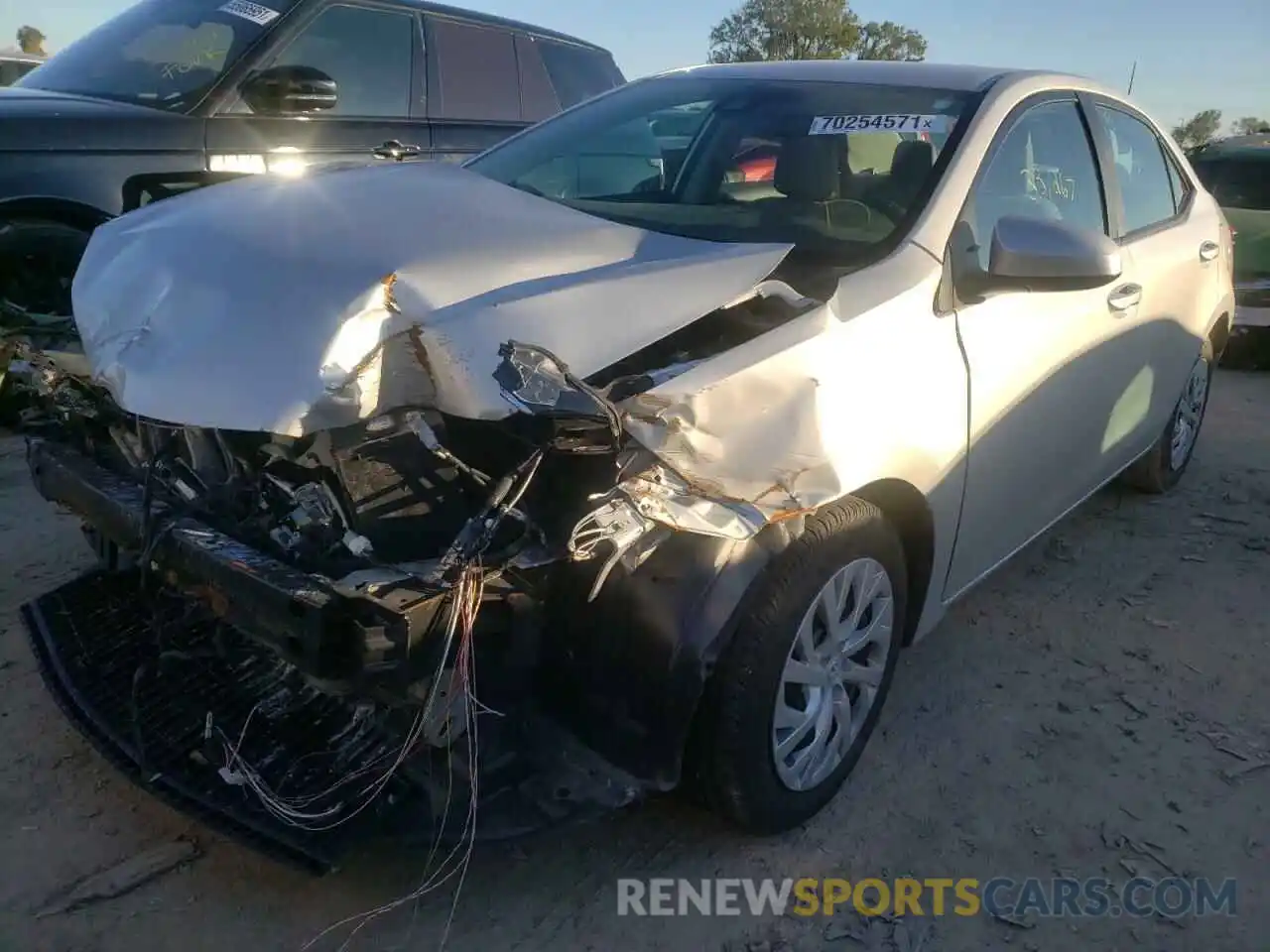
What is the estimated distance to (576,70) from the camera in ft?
22.5

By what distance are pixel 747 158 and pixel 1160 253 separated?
65.7 inches

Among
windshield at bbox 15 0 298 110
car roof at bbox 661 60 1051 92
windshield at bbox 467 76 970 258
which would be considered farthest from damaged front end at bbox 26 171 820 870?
windshield at bbox 15 0 298 110

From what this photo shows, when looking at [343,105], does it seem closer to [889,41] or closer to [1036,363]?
[1036,363]

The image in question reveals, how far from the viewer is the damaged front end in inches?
76.0

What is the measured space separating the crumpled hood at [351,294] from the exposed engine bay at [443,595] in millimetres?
80

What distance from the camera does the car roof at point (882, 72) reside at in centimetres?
323

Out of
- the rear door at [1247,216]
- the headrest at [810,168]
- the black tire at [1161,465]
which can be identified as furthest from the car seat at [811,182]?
the rear door at [1247,216]

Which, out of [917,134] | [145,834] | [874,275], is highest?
[917,134]

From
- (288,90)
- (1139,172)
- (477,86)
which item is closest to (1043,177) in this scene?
(1139,172)

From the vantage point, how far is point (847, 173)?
3109 millimetres

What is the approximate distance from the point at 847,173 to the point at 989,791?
5.85 feet

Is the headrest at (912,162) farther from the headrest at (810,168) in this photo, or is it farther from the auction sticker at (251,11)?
the auction sticker at (251,11)

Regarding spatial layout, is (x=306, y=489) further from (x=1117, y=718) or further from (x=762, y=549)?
(x=1117, y=718)

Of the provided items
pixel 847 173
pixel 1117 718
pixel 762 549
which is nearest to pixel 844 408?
pixel 762 549
